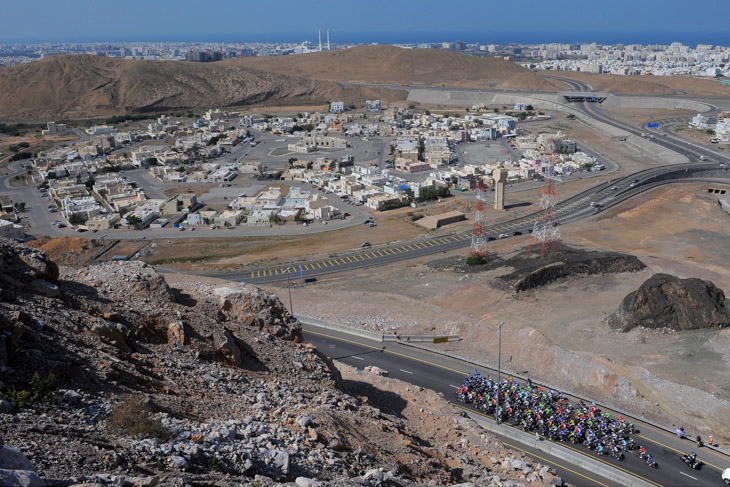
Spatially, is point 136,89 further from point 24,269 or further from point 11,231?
point 24,269

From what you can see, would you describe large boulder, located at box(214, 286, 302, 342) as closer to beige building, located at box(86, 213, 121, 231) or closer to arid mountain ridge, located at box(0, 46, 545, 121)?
beige building, located at box(86, 213, 121, 231)

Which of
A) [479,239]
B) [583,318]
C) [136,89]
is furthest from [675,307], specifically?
[136,89]

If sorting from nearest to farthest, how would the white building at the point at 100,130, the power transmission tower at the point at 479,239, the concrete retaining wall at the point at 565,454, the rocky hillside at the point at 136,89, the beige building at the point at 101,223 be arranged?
the concrete retaining wall at the point at 565,454 → the power transmission tower at the point at 479,239 → the beige building at the point at 101,223 → the white building at the point at 100,130 → the rocky hillside at the point at 136,89

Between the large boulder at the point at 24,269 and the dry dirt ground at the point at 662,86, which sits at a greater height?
the dry dirt ground at the point at 662,86

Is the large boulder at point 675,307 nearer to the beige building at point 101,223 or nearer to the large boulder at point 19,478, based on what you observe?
the large boulder at point 19,478

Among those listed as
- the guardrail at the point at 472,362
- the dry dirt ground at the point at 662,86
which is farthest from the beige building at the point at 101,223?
the dry dirt ground at the point at 662,86

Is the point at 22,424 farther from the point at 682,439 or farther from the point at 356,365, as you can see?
the point at 682,439
